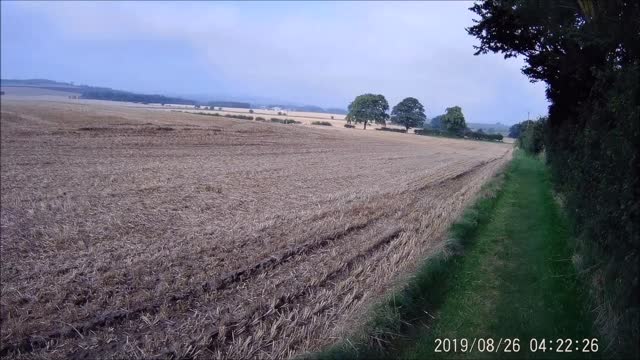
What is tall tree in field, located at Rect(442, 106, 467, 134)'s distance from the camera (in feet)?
265

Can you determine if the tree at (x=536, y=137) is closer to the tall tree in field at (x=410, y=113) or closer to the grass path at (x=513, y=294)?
the grass path at (x=513, y=294)

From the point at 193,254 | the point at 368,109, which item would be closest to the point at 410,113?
the point at 368,109

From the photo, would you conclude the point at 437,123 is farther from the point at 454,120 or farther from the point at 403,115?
the point at 403,115

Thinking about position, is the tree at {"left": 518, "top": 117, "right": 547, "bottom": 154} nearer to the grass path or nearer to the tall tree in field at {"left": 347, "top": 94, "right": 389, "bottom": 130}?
the grass path

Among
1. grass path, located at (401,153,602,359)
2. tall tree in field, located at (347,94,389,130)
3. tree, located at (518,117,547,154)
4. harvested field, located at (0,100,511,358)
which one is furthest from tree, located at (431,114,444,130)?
grass path, located at (401,153,602,359)

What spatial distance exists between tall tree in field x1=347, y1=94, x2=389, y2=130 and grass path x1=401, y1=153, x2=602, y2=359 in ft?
232

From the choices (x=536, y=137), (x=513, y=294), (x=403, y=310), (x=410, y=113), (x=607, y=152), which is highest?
(x=410, y=113)

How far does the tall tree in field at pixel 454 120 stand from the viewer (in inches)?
3174

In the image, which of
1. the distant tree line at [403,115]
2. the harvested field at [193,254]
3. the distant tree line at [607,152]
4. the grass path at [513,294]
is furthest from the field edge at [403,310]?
the distant tree line at [403,115]

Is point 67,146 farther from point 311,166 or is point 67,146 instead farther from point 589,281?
point 589,281

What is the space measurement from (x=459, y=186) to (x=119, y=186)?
1326cm

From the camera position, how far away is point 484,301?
5547 mm

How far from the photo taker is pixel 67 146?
2050 cm

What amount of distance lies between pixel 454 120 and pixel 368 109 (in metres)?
16.8
